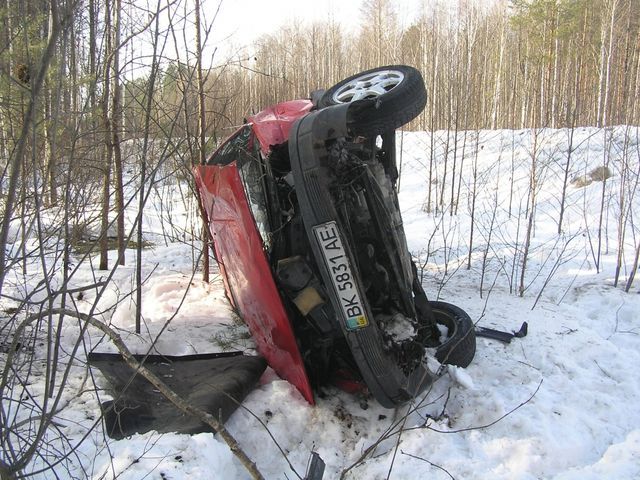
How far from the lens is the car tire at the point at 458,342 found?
3342 mm

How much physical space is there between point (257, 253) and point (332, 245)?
577mm

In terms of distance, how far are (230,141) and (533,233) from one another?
262 inches

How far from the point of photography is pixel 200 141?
522 cm

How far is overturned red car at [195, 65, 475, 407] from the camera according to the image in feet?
8.80

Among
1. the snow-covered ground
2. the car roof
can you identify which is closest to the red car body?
the car roof

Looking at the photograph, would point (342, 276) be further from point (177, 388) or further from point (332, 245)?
point (177, 388)

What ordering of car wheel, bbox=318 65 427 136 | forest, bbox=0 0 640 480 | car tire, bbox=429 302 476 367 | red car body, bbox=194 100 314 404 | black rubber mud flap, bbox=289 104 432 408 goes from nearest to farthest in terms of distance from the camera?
1. forest, bbox=0 0 640 480
2. black rubber mud flap, bbox=289 104 432 408
3. car wheel, bbox=318 65 427 136
4. red car body, bbox=194 100 314 404
5. car tire, bbox=429 302 476 367

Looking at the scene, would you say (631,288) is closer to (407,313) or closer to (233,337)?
(407,313)

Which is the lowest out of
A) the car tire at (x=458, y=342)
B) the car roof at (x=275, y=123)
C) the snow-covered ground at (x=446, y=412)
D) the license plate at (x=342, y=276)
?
the snow-covered ground at (x=446, y=412)

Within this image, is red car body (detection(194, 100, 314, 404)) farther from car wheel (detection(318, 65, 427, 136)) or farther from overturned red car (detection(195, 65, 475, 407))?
car wheel (detection(318, 65, 427, 136))

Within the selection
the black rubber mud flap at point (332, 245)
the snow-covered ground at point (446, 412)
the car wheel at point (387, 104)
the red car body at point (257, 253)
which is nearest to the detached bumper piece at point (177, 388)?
the snow-covered ground at point (446, 412)

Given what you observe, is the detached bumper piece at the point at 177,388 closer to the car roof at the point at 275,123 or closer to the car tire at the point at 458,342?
the car tire at the point at 458,342

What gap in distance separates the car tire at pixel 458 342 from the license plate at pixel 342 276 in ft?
2.60

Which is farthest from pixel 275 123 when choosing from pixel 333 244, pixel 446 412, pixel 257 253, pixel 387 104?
pixel 446 412
